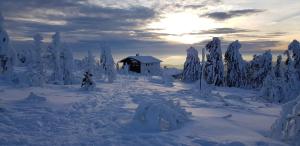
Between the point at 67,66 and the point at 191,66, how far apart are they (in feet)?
83.0

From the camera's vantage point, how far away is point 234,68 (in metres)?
50.7

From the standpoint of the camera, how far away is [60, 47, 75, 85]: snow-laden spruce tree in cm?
3592

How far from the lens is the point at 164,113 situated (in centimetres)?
1119

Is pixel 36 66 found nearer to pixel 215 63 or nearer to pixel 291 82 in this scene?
pixel 291 82

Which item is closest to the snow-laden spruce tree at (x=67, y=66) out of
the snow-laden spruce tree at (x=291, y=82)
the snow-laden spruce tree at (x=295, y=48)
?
the snow-laden spruce tree at (x=291, y=82)

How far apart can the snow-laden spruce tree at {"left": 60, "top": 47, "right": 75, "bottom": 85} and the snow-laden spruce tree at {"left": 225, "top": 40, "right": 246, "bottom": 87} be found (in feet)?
82.4

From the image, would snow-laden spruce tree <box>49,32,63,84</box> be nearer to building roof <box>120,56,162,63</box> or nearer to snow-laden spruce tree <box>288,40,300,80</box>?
snow-laden spruce tree <box>288,40,300,80</box>

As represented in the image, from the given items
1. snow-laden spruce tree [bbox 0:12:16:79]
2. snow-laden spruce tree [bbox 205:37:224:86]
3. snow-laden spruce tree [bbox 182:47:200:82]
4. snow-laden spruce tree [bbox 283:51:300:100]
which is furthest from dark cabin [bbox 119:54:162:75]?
snow-laden spruce tree [bbox 0:12:16:79]

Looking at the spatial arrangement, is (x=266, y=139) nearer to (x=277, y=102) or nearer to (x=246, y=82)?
(x=277, y=102)

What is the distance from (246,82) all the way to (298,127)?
44465 mm

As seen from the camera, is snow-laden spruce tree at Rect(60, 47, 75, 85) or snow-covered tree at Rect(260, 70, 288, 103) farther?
snow-laden spruce tree at Rect(60, 47, 75, 85)

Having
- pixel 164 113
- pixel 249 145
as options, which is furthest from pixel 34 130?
pixel 249 145

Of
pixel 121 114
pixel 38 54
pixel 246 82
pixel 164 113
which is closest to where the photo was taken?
pixel 164 113

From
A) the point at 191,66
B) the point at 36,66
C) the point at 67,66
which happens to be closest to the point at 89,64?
the point at 67,66
